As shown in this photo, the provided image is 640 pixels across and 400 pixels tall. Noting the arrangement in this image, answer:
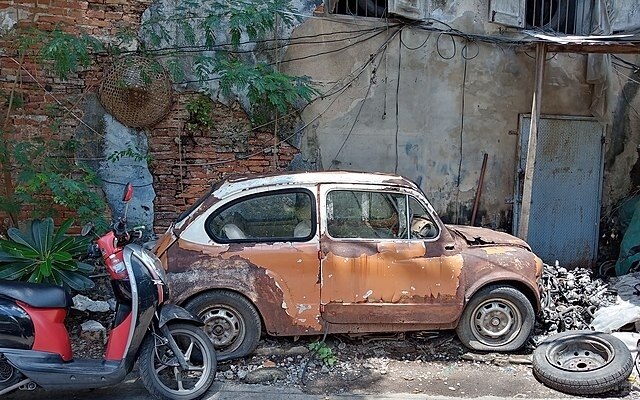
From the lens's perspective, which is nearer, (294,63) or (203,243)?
(203,243)

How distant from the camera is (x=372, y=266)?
16.5ft

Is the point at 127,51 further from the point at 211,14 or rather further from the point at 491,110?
the point at 491,110

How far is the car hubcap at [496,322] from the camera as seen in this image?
5.30 meters

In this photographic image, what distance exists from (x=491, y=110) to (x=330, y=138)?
2371 millimetres

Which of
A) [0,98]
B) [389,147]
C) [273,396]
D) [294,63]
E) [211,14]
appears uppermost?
[211,14]

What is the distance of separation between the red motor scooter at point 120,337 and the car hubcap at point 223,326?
462mm

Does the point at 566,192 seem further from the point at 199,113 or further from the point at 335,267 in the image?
the point at 199,113

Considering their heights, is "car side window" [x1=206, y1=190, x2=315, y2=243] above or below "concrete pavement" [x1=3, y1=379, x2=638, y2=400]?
above

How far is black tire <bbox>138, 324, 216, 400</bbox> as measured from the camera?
13.8ft

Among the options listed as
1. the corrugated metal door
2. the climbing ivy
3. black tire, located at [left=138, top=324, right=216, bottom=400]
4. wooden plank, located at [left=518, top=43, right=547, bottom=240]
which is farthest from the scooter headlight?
the corrugated metal door

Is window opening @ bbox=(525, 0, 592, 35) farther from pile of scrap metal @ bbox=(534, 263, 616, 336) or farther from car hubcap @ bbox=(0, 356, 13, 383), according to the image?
car hubcap @ bbox=(0, 356, 13, 383)

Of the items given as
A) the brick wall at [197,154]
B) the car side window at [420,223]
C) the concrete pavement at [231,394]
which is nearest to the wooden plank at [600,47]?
the car side window at [420,223]

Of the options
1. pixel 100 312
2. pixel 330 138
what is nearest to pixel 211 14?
pixel 330 138

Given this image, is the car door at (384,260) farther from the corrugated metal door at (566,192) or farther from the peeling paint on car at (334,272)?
the corrugated metal door at (566,192)
